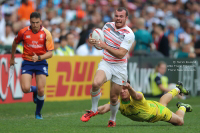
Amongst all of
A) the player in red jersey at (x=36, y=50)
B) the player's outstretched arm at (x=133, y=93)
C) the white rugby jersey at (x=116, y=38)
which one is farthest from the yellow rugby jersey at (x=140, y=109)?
the player in red jersey at (x=36, y=50)

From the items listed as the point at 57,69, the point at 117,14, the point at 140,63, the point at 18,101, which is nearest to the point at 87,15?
the point at 140,63

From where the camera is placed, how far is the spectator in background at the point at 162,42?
55.8 ft

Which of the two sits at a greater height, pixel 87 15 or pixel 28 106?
pixel 87 15

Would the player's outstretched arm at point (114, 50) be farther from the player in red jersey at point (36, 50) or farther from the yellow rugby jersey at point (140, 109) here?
the player in red jersey at point (36, 50)

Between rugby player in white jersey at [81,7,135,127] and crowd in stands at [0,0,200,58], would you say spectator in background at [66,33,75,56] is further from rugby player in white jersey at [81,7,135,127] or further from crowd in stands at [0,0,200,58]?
rugby player in white jersey at [81,7,135,127]

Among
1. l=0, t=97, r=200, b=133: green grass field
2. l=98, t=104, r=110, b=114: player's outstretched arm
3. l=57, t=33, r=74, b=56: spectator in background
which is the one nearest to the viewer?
l=0, t=97, r=200, b=133: green grass field

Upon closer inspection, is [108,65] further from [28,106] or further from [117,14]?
[28,106]

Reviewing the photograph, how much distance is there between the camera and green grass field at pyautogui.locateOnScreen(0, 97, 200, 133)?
7.72 m

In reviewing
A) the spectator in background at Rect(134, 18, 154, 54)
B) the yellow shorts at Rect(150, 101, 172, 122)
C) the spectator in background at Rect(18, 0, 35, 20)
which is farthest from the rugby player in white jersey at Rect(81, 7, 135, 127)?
the spectator in background at Rect(18, 0, 35, 20)

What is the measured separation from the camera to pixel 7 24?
14.7 meters

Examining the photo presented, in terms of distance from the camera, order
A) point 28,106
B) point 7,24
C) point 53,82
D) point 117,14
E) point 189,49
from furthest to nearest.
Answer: point 189,49 < point 7,24 < point 53,82 < point 28,106 < point 117,14

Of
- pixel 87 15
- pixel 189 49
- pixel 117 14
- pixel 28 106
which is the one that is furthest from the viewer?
pixel 87 15

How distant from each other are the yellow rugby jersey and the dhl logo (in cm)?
569

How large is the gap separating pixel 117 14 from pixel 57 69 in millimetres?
5922
